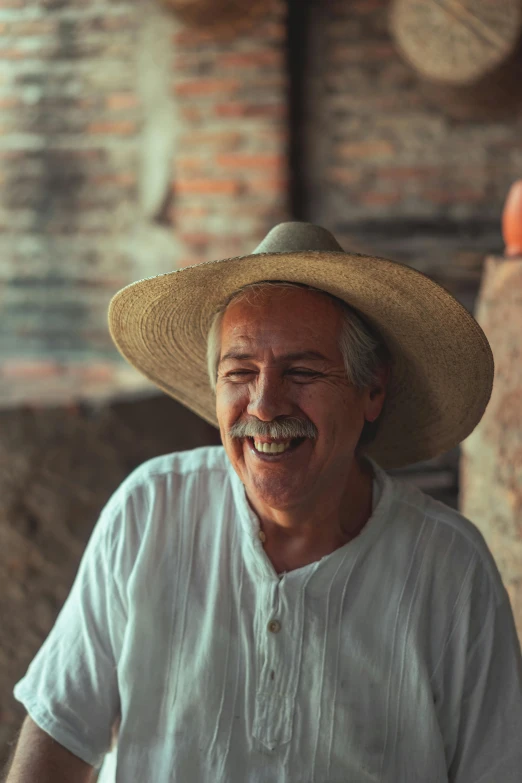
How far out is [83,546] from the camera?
301 centimetres

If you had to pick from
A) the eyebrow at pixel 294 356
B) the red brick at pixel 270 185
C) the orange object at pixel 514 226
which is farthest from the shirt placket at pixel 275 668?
the red brick at pixel 270 185

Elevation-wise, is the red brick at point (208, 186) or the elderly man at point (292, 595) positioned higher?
the red brick at point (208, 186)

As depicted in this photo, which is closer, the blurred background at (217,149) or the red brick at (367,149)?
the blurred background at (217,149)

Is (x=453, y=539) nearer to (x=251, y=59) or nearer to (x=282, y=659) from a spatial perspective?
(x=282, y=659)

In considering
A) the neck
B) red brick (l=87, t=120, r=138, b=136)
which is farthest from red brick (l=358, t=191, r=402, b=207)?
the neck

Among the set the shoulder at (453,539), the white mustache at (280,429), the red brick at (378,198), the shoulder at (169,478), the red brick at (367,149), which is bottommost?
the shoulder at (453,539)

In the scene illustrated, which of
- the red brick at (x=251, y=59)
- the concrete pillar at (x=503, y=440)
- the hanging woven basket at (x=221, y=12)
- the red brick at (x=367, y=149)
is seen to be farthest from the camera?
the red brick at (x=367, y=149)

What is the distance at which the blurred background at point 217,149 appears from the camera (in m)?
3.74

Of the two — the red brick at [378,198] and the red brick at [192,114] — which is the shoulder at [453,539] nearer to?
the red brick at [378,198]

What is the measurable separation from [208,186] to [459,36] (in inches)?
48.2

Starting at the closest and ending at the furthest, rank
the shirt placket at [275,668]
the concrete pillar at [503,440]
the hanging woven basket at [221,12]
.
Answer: the shirt placket at [275,668] < the concrete pillar at [503,440] < the hanging woven basket at [221,12]

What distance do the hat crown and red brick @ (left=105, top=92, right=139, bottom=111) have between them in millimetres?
2536

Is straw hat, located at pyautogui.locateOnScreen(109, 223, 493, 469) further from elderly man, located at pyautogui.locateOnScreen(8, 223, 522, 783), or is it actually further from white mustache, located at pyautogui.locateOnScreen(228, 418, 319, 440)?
white mustache, located at pyautogui.locateOnScreen(228, 418, 319, 440)

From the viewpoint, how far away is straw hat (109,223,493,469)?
58.7 inches
